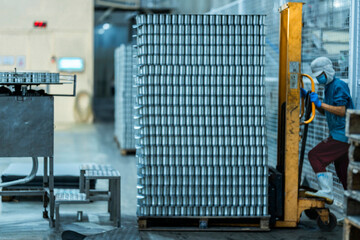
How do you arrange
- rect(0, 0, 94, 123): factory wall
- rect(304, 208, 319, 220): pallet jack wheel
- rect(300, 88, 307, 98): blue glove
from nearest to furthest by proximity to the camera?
rect(300, 88, 307, 98): blue glove
rect(304, 208, 319, 220): pallet jack wheel
rect(0, 0, 94, 123): factory wall

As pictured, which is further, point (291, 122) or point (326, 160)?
point (326, 160)

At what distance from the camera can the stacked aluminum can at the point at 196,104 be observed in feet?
18.1

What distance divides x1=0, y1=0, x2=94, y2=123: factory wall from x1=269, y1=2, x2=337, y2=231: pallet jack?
45.9 ft

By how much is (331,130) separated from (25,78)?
122 inches

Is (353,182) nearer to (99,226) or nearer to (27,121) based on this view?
(99,226)

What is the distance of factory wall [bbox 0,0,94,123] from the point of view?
18.6 metres

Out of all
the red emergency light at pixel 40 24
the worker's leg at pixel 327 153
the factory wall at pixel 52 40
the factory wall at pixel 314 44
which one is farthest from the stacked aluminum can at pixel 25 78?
the red emergency light at pixel 40 24

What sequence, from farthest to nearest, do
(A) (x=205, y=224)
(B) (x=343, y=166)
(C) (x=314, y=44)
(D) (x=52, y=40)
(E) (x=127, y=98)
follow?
(D) (x=52, y=40)
(E) (x=127, y=98)
(C) (x=314, y=44)
(B) (x=343, y=166)
(A) (x=205, y=224)

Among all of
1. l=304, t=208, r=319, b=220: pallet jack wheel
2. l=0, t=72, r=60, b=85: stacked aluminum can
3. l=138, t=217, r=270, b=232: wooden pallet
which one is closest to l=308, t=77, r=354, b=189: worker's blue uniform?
l=304, t=208, r=319, b=220: pallet jack wheel

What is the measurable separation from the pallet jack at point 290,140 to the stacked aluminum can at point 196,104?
0.80 ft

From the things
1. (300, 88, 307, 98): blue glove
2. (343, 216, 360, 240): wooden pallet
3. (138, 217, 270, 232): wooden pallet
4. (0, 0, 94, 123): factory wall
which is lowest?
(138, 217, 270, 232): wooden pallet

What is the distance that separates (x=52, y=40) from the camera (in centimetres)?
1897

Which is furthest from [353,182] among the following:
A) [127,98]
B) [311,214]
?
[127,98]

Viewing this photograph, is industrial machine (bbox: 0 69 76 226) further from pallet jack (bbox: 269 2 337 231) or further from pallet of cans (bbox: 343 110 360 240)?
pallet of cans (bbox: 343 110 360 240)
